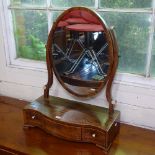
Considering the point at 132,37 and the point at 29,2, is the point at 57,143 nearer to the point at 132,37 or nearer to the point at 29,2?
the point at 132,37

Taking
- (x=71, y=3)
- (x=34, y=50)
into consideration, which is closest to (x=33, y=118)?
(x=34, y=50)

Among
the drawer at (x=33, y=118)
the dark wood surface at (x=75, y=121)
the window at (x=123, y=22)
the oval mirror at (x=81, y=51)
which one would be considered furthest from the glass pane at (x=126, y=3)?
the drawer at (x=33, y=118)

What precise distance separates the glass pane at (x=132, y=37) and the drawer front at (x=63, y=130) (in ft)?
1.29

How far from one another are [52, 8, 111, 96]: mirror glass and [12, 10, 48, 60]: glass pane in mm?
197

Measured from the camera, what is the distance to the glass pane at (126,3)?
3.55 feet

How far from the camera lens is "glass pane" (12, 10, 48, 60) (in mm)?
1336

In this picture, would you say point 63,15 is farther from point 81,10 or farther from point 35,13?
point 35,13

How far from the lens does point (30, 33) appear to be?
1.40 meters

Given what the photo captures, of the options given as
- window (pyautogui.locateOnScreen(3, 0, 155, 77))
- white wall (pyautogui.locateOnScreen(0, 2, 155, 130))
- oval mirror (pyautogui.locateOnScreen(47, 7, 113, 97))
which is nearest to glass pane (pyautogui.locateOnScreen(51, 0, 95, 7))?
window (pyautogui.locateOnScreen(3, 0, 155, 77))

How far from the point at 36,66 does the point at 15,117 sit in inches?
12.0

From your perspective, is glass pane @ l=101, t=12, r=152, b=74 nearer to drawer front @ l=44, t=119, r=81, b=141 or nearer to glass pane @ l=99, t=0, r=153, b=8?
glass pane @ l=99, t=0, r=153, b=8

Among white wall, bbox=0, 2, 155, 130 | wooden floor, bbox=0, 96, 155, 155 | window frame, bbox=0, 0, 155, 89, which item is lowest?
wooden floor, bbox=0, 96, 155, 155

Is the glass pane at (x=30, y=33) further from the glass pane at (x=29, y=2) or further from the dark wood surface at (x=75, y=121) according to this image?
the dark wood surface at (x=75, y=121)

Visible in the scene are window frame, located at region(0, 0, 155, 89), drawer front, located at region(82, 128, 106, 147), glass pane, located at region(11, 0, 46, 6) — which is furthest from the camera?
glass pane, located at region(11, 0, 46, 6)
